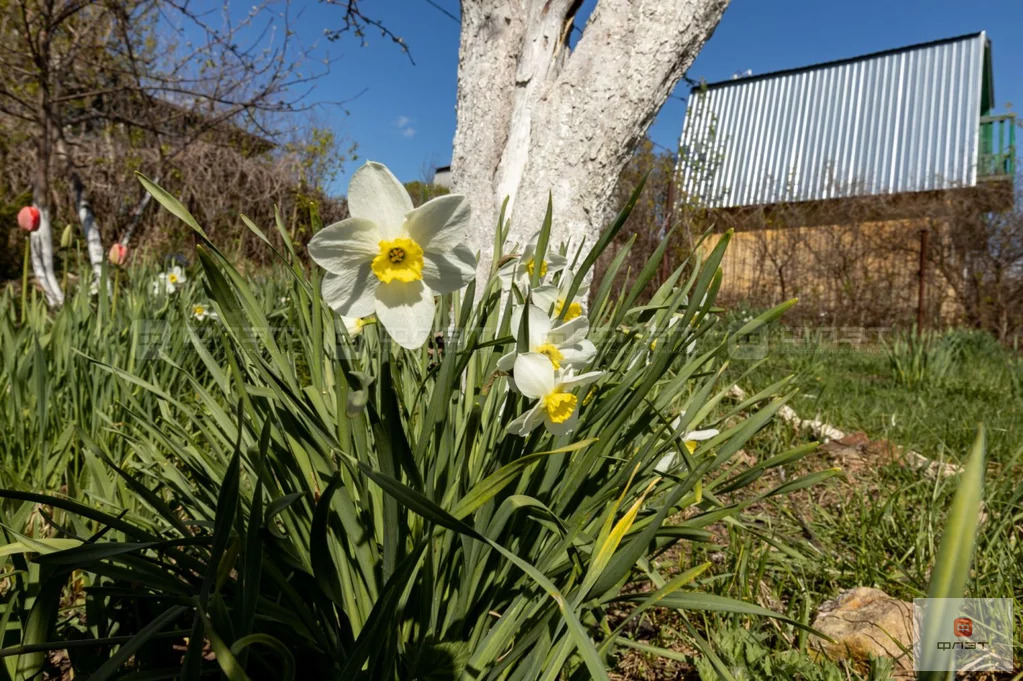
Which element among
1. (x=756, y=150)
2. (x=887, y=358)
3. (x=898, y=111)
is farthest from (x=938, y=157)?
(x=887, y=358)

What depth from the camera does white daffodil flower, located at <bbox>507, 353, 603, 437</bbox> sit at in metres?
0.80

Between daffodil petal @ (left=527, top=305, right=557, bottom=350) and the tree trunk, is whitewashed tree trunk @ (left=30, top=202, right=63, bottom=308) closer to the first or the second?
the tree trunk

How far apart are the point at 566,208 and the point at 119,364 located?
5.25ft

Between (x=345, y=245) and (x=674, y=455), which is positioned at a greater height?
(x=345, y=245)

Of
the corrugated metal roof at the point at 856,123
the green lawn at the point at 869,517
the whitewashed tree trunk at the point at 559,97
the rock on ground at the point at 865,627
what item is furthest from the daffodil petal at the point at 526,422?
the corrugated metal roof at the point at 856,123

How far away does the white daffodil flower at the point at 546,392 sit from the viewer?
0.80 m

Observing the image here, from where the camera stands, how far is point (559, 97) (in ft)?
6.27

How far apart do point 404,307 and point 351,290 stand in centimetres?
7

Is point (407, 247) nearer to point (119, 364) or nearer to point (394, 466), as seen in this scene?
point (394, 466)

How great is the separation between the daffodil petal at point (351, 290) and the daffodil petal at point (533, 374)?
0.21 meters

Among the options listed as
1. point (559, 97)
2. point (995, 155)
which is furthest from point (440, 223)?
point (995, 155)

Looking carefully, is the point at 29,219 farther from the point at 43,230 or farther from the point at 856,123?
the point at 856,123

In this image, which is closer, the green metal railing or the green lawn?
the green lawn

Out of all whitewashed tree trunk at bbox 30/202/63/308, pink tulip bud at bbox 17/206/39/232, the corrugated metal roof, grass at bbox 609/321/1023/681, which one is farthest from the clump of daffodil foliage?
the corrugated metal roof
